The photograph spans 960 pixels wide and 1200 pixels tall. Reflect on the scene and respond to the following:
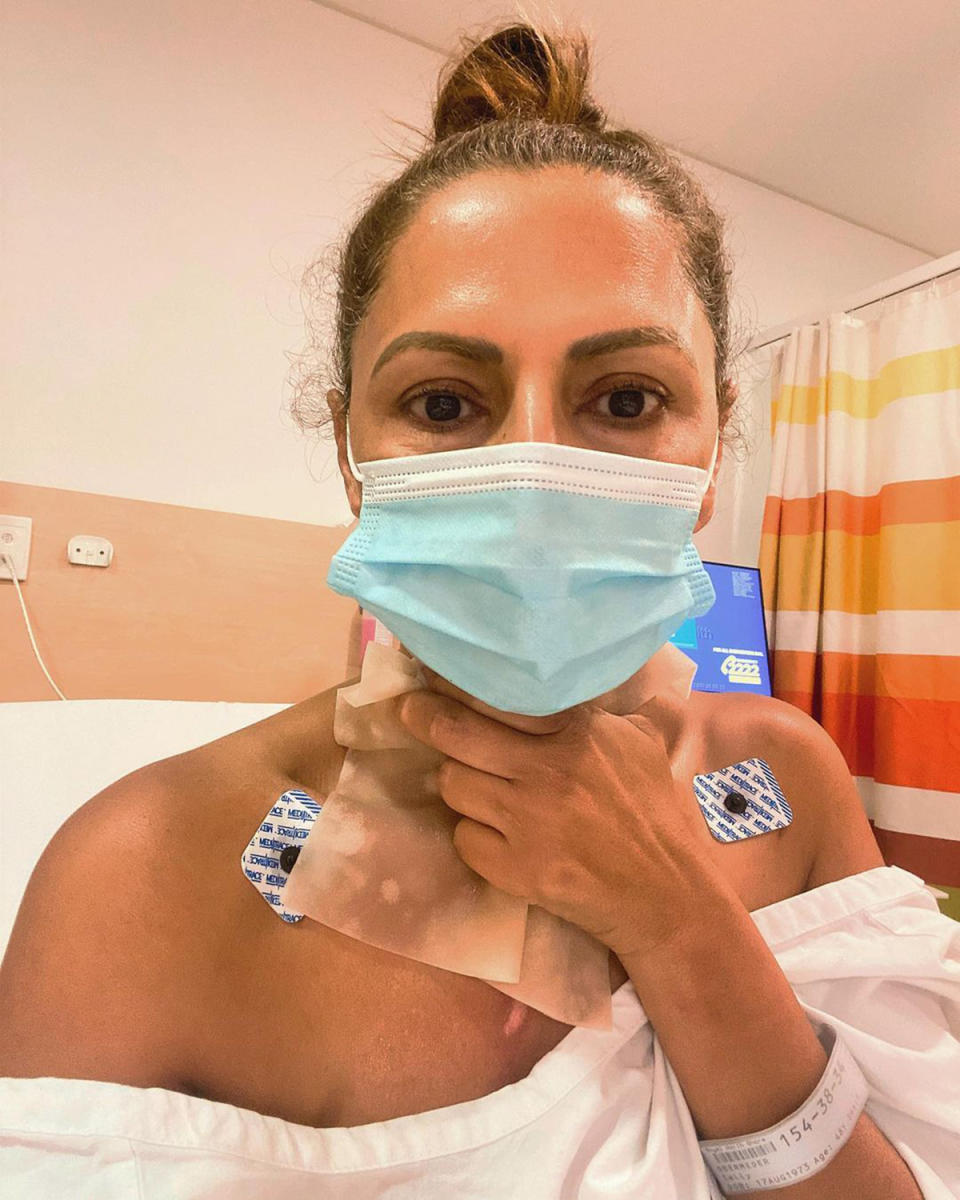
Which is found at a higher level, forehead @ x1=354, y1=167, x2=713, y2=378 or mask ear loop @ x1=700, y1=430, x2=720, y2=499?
forehead @ x1=354, y1=167, x2=713, y2=378

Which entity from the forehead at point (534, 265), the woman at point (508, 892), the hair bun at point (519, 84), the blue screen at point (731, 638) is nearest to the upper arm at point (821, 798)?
the woman at point (508, 892)

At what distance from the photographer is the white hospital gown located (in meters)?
0.47

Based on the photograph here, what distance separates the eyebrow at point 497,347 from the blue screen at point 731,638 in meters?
1.33

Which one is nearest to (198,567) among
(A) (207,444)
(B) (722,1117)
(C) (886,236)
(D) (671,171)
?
(A) (207,444)

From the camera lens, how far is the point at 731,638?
6.41ft

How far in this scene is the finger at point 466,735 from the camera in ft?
1.92

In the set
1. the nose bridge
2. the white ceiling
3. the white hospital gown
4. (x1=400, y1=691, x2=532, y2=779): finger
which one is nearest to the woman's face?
the nose bridge

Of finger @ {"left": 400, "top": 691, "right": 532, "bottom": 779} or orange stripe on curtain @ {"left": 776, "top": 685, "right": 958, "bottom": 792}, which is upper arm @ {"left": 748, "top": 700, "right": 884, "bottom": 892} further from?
orange stripe on curtain @ {"left": 776, "top": 685, "right": 958, "bottom": 792}

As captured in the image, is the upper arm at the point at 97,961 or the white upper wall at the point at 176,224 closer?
the upper arm at the point at 97,961

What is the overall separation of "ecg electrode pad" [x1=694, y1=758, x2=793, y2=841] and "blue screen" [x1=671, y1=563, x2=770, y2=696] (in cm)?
106

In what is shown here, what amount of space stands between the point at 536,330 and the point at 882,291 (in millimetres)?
1866

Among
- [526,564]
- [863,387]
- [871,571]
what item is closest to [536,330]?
[526,564]

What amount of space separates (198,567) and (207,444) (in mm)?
280

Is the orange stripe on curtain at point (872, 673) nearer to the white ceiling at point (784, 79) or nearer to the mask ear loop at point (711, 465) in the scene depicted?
the mask ear loop at point (711, 465)
